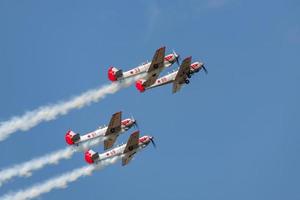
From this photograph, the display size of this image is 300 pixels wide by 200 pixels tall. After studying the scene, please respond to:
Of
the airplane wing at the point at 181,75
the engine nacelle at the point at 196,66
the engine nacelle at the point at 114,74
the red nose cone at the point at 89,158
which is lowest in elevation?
the red nose cone at the point at 89,158

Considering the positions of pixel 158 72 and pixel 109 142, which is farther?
pixel 109 142

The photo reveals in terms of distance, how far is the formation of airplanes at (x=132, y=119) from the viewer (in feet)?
323

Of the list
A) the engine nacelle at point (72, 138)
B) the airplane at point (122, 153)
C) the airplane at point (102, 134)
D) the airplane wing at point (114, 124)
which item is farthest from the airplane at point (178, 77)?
the engine nacelle at point (72, 138)

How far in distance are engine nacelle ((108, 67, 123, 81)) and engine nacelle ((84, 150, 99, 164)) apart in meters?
11.6

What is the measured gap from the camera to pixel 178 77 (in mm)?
101312

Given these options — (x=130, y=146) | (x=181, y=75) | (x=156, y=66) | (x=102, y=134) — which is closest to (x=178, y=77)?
(x=181, y=75)

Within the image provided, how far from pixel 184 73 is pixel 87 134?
16.6m

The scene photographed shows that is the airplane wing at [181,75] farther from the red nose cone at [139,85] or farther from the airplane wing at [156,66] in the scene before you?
the red nose cone at [139,85]

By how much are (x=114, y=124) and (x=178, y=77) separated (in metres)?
11.6

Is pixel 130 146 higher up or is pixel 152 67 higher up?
pixel 152 67

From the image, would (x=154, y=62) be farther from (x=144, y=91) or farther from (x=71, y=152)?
(x=71, y=152)

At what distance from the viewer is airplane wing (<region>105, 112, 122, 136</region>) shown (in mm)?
98312

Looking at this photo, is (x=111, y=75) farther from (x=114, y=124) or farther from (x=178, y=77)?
(x=178, y=77)

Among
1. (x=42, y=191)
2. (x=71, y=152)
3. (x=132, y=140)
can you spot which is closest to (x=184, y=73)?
(x=132, y=140)
